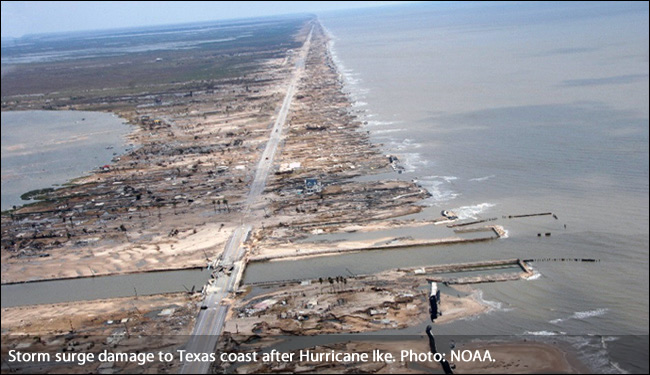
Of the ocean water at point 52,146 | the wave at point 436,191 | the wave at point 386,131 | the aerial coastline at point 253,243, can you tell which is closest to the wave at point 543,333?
the aerial coastline at point 253,243

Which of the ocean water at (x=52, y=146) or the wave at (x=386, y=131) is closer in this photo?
the ocean water at (x=52, y=146)

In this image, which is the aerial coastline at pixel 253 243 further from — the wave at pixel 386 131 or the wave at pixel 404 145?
the wave at pixel 404 145

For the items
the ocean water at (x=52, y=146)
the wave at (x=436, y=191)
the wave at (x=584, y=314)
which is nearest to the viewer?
the wave at (x=584, y=314)

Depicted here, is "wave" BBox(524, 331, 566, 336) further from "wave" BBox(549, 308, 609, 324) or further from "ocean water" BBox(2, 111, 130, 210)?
"ocean water" BBox(2, 111, 130, 210)

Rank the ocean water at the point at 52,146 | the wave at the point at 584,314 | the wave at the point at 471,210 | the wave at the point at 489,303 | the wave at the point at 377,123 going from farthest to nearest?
1. the wave at the point at 377,123
2. the ocean water at the point at 52,146
3. the wave at the point at 471,210
4. the wave at the point at 489,303
5. the wave at the point at 584,314

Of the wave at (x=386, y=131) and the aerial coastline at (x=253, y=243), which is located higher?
the wave at (x=386, y=131)

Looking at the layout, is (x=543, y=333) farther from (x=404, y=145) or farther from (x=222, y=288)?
(x=404, y=145)

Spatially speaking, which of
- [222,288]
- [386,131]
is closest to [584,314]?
[222,288]

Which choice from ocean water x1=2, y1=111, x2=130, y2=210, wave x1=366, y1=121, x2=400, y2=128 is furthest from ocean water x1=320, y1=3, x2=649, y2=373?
ocean water x1=2, y1=111, x2=130, y2=210
